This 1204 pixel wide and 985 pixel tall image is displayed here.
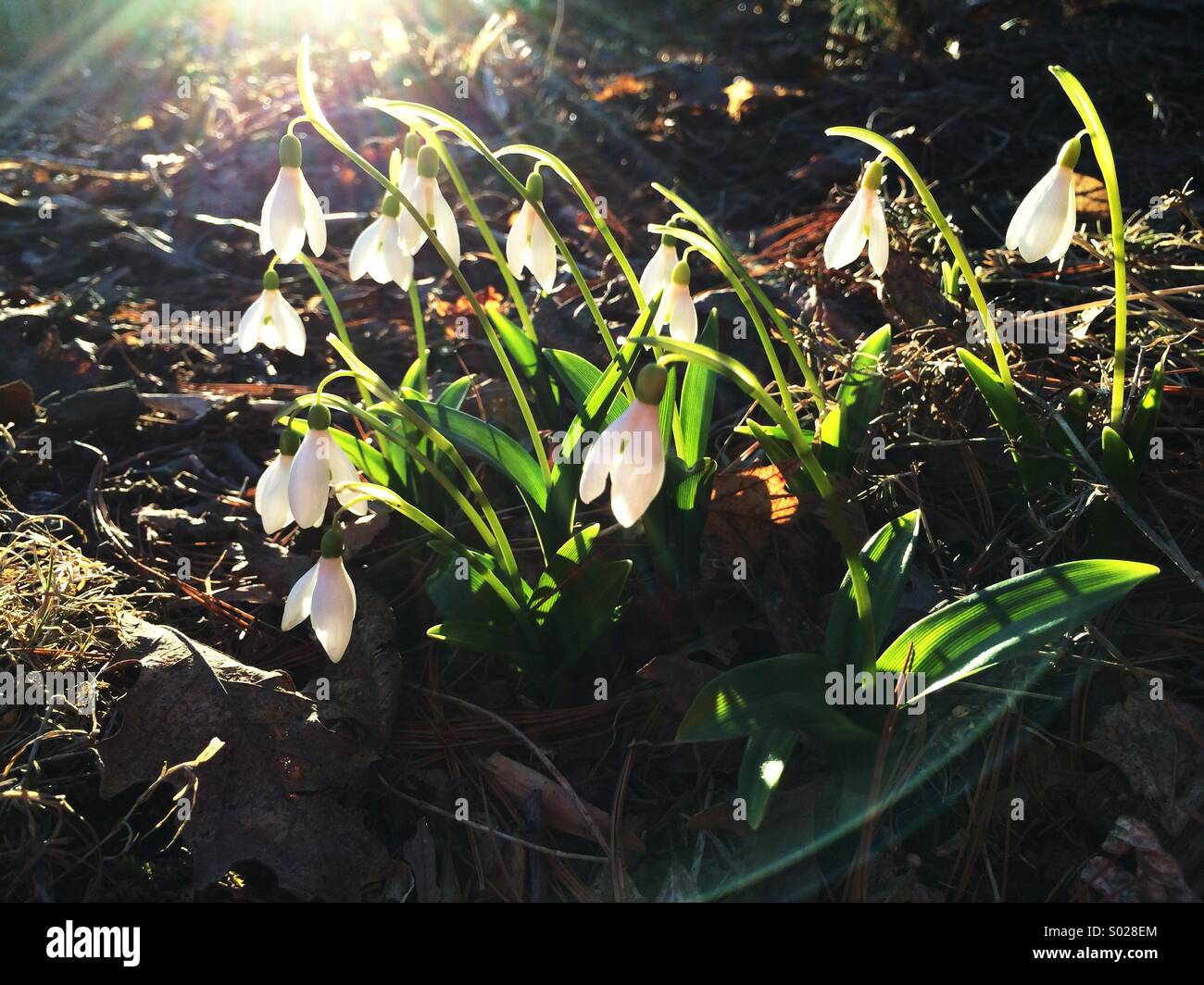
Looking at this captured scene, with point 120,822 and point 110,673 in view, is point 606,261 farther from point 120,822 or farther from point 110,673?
point 120,822

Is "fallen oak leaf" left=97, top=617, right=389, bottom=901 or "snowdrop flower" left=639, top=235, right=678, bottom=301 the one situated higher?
"snowdrop flower" left=639, top=235, right=678, bottom=301

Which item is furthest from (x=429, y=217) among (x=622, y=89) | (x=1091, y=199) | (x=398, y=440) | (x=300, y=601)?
(x=622, y=89)

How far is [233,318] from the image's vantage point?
11.0 feet

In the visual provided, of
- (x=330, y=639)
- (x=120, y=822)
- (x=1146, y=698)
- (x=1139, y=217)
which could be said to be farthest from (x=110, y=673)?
(x=1139, y=217)

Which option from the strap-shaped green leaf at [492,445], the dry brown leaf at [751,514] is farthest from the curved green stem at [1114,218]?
the strap-shaped green leaf at [492,445]

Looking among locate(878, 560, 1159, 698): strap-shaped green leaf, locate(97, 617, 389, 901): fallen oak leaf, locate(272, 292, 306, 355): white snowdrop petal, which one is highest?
locate(272, 292, 306, 355): white snowdrop petal

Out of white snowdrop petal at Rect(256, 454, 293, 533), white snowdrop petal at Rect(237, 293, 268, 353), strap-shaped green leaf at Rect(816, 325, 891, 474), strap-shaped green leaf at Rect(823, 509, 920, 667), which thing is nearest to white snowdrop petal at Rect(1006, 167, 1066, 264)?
strap-shaped green leaf at Rect(816, 325, 891, 474)

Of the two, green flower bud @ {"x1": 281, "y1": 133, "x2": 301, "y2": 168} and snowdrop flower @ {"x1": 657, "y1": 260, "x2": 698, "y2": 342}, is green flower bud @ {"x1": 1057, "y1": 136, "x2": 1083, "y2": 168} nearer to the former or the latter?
snowdrop flower @ {"x1": 657, "y1": 260, "x2": 698, "y2": 342}

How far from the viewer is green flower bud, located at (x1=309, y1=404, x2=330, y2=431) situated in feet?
5.11

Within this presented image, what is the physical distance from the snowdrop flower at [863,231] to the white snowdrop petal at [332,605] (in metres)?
1.09

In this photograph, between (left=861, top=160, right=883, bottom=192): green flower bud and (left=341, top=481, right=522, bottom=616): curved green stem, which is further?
(left=861, top=160, right=883, bottom=192): green flower bud

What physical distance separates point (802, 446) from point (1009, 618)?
17.7 inches

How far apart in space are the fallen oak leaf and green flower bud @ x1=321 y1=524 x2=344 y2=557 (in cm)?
39

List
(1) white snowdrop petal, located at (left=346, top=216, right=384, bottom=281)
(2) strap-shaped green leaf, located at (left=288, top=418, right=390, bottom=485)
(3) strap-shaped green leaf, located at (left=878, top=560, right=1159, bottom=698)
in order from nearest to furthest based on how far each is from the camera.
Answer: (3) strap-shaped green leaf, located at (left=878, top=560, right=1159, bottom=698) < (1) white snowdrop petal, located at (left=346, top=216, right=384, bottom=281) < (2) strap-shaped green leaf, located at (left=288, top=418, right=390, bottom=485)
